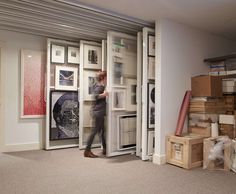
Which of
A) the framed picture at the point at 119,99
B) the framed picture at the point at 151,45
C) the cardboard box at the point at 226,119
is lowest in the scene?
the cardboard box at the point at 226,119

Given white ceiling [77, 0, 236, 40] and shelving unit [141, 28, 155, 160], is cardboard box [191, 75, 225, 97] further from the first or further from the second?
white ceiling [77, 0, 236, 40]

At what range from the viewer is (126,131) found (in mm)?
4176

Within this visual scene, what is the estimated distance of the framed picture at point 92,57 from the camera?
4676 mm

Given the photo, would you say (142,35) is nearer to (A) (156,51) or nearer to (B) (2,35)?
(A) (156,51)

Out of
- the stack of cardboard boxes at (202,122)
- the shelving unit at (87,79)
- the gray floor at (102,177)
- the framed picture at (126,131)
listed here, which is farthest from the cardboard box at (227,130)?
the shelving unit at (87,79)

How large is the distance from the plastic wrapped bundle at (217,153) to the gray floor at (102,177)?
148 millimetres

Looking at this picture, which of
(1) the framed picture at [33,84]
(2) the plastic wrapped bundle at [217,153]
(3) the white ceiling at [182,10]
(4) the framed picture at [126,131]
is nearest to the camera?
(3) the white ceiling at [182,10]

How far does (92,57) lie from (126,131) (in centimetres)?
173

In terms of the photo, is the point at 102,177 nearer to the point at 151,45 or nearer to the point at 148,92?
the point at 148,92

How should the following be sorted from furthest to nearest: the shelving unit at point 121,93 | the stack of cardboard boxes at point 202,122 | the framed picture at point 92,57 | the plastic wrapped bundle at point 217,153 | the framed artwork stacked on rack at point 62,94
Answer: the framed picture at point 92,57 → the framed artwork stacked on rack at point 62,94 → the shelving unit at point 121,93 → the stack of cardboard boxes at point 202,122 → the plastic wrapped bundle at point 217,153

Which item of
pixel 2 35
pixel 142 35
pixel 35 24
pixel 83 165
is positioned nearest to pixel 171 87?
pixel 142 35

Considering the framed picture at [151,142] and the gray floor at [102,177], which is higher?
the framed picture at [151,142]

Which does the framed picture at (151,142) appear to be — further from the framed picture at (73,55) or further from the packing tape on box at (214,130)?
the framed picture at (73,55)

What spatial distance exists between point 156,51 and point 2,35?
288 cm
